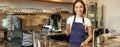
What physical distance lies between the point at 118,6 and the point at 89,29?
4.41 ft

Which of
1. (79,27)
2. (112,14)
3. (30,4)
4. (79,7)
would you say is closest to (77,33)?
(79,27)

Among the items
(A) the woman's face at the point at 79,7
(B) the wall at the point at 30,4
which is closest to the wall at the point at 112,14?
(B) the wall at the point at 30,4

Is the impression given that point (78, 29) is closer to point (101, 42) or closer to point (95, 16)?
point (101, 42)

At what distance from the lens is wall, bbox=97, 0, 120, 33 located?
300 cm

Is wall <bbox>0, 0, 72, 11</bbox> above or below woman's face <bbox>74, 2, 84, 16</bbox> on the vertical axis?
above

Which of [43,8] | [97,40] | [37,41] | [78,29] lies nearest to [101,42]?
[97,40]

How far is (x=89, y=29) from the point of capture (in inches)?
72.9

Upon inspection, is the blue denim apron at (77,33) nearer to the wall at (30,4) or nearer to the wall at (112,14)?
the wall at (112,14)

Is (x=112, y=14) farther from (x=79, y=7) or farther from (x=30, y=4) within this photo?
(x=30, y=4)

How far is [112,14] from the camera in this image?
10.1 ft

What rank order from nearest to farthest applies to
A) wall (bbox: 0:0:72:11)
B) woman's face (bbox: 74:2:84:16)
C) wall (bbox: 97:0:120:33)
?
woman's face (bbox: 74:2:84:16) < wall (bbox: 97:0:120:33) < wall (bbox: 0:0:72:11)

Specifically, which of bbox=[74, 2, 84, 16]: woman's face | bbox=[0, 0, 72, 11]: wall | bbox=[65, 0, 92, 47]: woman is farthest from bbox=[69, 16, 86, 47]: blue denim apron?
bbox=[0, 0, 72, 11]: wall

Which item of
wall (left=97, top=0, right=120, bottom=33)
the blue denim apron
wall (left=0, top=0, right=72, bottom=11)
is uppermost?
wall (left=0, top=0, right=72, bottom=11)

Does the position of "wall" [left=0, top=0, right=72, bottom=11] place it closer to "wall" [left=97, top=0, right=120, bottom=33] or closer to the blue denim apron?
"wall" [left=97, top=0, right=120, bottom=33]
